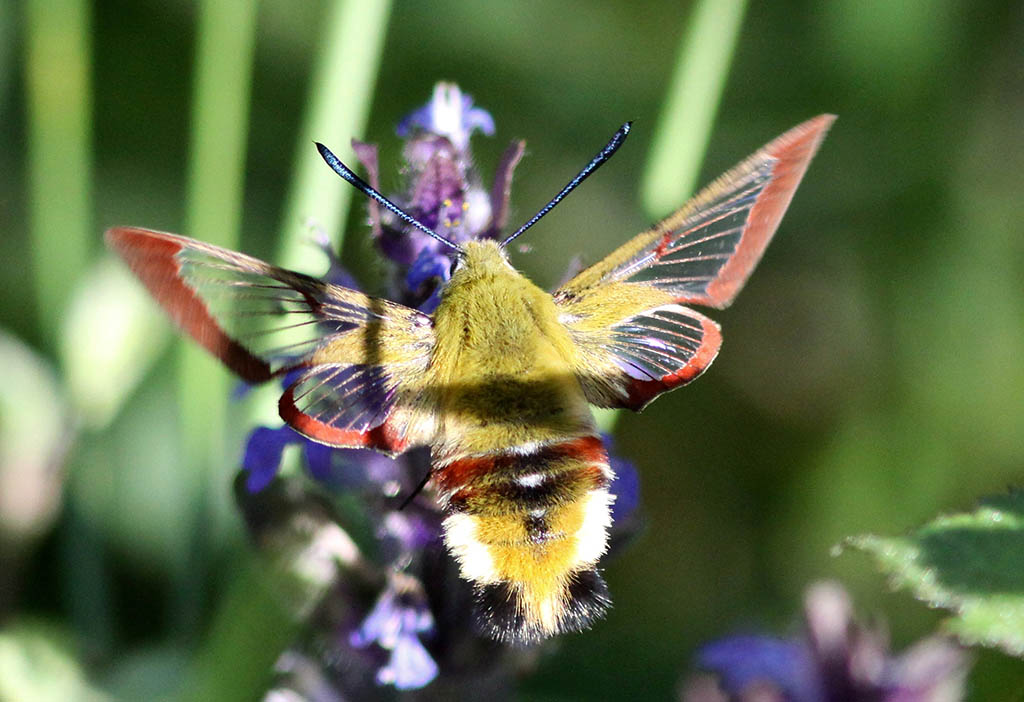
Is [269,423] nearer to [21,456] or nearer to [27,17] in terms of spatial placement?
[21,456]

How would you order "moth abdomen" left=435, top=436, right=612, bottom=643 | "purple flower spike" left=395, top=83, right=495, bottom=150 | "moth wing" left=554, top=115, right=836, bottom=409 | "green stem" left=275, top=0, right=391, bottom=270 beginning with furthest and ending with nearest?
"green stem" left=275, top=0, right=391, bottom=270, "purple flower spike" left=395, top=83, right=495, bottom=150, "moth wing" left=554, top=115, right=836, bottom=409, "moth abdomen" left=435, top=436, right=612, bottom=643

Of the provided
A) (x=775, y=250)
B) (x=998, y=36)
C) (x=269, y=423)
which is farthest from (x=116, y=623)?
(x=998, y=36)

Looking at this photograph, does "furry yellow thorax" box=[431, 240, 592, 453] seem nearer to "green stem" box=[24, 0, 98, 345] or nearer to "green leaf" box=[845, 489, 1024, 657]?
"green leaf" box=[845, 489, 1024, 657]

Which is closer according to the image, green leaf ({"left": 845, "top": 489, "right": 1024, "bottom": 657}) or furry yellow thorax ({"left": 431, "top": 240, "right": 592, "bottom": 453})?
green leaf ({"left": 845, "top": 489, "right": 1024, "bottom": 657})

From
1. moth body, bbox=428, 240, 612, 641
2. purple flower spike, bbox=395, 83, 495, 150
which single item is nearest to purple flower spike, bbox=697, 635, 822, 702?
moth body, bbox=428, 240, 612, 641

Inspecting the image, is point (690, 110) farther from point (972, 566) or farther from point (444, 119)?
point (972, 566)

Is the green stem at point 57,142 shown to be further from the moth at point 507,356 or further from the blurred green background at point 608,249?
the moth at point 507,356

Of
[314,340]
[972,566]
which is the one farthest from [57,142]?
[972,566]
